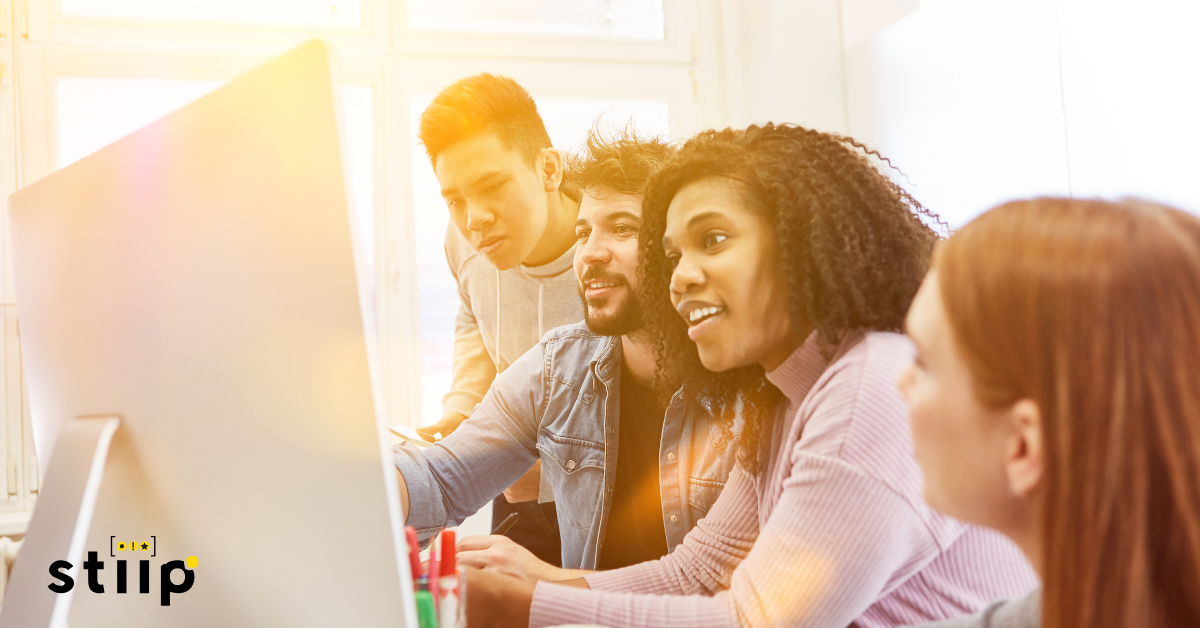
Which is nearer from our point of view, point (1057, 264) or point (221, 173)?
point (1057, 264)

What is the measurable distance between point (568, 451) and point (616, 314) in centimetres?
22

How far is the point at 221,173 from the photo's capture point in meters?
0.57

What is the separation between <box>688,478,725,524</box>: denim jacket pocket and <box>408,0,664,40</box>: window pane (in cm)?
193

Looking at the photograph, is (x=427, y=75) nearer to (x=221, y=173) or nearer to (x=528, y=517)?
(x=528, y=517)

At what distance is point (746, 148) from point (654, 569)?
516mm

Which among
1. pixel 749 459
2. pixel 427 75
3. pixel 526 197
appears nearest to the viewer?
pixel 749 459

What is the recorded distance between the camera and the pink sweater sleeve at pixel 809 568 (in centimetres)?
72

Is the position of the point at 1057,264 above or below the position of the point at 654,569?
above

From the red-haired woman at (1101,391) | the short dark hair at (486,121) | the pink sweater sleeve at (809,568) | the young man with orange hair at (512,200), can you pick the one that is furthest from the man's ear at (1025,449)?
the short dark hair at (486,121)

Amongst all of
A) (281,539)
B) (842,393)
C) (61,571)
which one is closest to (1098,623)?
(842,393)

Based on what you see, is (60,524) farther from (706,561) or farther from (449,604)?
(706,561)

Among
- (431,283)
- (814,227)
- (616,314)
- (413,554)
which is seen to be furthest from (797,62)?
(413,554)

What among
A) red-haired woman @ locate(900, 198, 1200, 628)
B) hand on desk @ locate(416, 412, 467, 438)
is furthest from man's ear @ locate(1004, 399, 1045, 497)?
hand on desk @ locate(416, 412, 467, 438)

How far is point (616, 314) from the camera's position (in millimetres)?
1318
